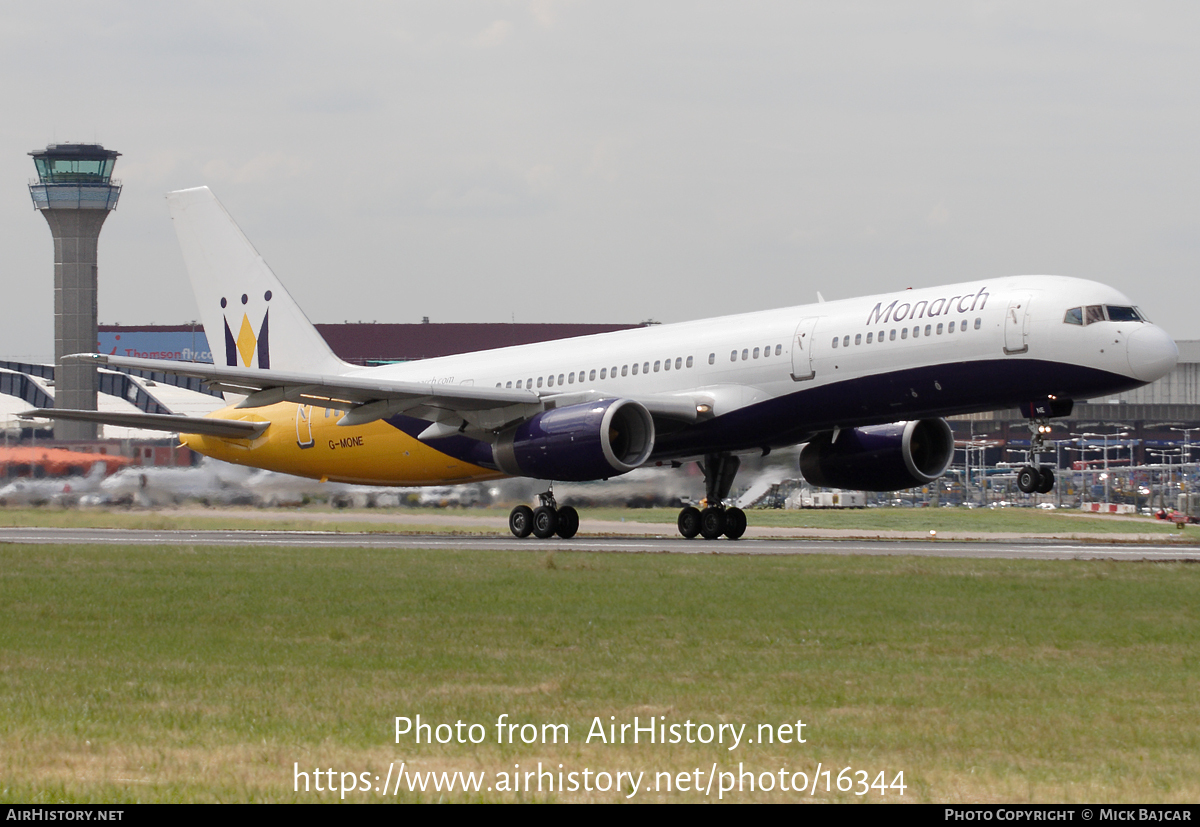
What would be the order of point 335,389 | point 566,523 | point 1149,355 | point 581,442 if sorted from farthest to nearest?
point 566,523 < point 335,389 < point 581,442 < point 1149,355

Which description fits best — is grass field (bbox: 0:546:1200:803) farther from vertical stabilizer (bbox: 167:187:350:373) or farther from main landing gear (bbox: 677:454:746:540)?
vertical stabilizer (bbox: 167:187:350:373)

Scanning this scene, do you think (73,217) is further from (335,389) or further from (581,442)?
(581,442)

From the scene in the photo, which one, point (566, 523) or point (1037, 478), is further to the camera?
point (566, 523)

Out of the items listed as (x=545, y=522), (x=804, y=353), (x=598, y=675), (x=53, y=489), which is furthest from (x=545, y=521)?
(x=598, y=675)

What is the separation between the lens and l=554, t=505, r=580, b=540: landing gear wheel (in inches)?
1391

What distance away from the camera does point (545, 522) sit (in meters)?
35.2

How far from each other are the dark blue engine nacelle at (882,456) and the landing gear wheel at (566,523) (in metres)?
5.93

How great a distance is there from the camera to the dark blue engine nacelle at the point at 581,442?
3130 cm

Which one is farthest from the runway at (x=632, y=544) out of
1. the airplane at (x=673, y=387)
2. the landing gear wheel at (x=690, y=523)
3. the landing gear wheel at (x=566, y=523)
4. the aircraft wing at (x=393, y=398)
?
the aircraft wing at (x=393, y=398)

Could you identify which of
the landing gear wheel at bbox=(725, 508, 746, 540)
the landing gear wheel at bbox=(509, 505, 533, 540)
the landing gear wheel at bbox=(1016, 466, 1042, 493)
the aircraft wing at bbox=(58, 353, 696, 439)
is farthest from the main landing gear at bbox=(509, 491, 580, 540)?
the landing gear wheel at bbox=(1016, 466, 1042, 493)

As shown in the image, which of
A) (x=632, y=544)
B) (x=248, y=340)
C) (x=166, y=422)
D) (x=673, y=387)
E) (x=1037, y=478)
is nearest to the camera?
(x=1037, y=478)

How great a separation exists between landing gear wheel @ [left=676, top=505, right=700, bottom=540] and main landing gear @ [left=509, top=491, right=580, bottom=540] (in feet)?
9.05

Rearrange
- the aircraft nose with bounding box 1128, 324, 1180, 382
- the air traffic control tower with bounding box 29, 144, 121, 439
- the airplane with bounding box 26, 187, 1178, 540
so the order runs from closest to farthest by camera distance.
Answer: the aircraft nose with bounding box 1128, 324, 1180, 382
the airplane with bounding box 26, 187, 1178, 540
the air traffic control tower with bounding box 29, 144, 121, 439

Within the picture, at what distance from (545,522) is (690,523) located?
3762 mm
